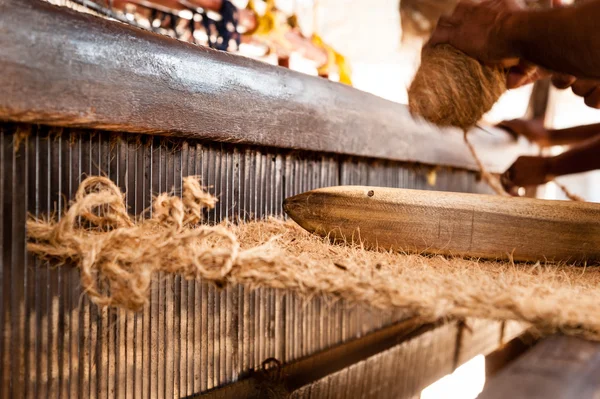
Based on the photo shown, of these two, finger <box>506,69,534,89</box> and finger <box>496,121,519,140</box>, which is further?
finger <box>496,121,519,140</box>

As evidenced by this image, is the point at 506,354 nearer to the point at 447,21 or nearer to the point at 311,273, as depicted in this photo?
the point at 447,21

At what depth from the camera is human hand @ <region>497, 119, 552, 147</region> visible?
282 cm

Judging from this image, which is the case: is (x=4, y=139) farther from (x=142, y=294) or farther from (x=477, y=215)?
(x=477, y=215)

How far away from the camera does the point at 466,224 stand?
3.68 ft

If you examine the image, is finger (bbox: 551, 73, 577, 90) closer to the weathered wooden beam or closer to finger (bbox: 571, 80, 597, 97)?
finger (bbox: 571, 80, 597, 97)

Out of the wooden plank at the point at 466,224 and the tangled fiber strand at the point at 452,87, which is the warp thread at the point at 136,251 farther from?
the tangled fiber strand at the point at 452,87

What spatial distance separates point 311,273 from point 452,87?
0.76 meters

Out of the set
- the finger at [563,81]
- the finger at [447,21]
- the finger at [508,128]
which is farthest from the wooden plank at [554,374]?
the finger at [508,128]

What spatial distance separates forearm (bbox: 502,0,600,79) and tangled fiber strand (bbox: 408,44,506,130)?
19 centimetres

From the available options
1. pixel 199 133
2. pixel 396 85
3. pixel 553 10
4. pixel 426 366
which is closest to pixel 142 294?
pixel 199 133

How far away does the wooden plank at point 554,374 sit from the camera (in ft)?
→ 1.92

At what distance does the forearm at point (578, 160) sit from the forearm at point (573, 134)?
20.3 inches

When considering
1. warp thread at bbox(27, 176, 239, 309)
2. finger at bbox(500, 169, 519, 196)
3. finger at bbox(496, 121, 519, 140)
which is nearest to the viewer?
warp thread at bbox(27, 176, 239, 309)

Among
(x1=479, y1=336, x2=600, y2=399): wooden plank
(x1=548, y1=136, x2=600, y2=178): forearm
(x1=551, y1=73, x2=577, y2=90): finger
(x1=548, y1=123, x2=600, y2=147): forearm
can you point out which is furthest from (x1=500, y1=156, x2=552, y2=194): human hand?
(x1=479, y1=336, x2=600, y2=399): wooden plank
